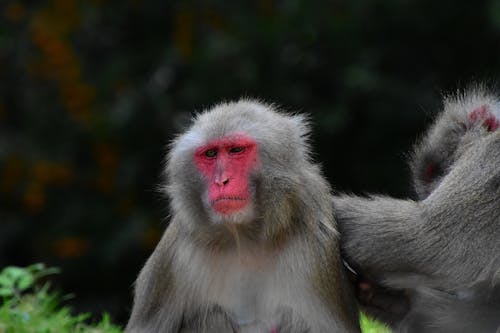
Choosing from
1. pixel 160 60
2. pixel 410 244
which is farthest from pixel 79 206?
pixel 410 244

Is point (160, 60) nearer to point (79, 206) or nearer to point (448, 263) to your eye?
point (79, 206)

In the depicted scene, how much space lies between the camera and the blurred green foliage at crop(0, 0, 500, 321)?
39.8 feet

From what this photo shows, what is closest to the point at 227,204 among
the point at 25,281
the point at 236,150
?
the point at 236,150

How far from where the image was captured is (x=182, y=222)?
6449mm

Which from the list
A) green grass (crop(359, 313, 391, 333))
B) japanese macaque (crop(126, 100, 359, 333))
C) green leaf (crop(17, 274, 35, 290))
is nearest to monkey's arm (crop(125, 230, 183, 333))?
japanese macaque (crop(126, 100, 359, 333))

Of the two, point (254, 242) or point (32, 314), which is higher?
point (254, 242)

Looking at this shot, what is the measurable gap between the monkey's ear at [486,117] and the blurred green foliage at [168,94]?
183 inches

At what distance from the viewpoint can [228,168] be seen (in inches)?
241

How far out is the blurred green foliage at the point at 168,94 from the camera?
12.1 m

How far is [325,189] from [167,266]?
1.07 m

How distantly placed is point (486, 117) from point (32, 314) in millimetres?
3374

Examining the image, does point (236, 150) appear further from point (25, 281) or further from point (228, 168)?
point (25, 281)

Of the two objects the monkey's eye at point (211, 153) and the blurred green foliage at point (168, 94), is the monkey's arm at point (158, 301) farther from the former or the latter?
the blurred green foliage at point (168, 94)

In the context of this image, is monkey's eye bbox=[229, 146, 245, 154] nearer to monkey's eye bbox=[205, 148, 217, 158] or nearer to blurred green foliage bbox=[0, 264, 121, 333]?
monkey's eye bbox=[205, 148, 217, 158]
